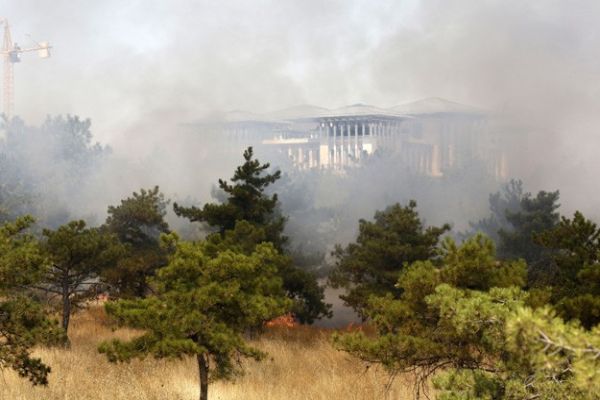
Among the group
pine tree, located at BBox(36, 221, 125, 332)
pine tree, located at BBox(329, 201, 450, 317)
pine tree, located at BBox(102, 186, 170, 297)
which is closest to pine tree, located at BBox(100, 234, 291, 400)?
pine tree, located at BBox(36, 221, 125, 332)

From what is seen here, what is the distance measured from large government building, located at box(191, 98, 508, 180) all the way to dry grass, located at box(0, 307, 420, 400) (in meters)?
105

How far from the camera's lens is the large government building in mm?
127375

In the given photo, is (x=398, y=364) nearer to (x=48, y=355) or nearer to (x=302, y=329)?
(x=48, y=355)

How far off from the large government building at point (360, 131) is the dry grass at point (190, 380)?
346 ft

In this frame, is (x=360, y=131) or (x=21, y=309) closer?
(x=21, y=309)

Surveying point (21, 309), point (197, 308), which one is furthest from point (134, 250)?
point (21, 309)

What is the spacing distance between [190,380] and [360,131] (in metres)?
122

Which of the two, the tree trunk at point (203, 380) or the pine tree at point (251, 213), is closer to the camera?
the tree trunk at point (203, 380)

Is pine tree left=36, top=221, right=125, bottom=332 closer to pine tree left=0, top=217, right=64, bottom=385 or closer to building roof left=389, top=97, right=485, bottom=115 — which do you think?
pine tree left=0, top=217, right=64, bottom=385

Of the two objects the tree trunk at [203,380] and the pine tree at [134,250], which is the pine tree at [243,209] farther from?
the tree trunk at [203,380]

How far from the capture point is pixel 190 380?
1661 cm

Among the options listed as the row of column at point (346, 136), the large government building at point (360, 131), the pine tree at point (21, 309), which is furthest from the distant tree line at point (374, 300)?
the row of column at point (346, 136)

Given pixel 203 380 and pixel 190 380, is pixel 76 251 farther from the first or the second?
pixel 203 380

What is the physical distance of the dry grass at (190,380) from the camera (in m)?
14.4
